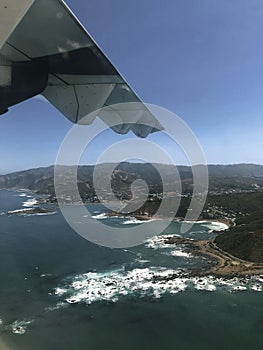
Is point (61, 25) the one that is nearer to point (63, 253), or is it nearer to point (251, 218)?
point (63, 253)

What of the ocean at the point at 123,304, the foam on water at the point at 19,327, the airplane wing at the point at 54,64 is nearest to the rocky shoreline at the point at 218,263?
the ocean at the point at 123,304

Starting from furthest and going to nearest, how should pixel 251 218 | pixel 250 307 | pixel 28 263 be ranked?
1. pixel 251 218
2. pixel 28 263
3. pixel 250 307

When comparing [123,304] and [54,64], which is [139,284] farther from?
[54,64]

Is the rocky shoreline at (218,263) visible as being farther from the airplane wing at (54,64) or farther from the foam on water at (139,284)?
the airplane wing at (54,64)

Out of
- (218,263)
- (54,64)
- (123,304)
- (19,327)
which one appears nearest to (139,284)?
(123,304)

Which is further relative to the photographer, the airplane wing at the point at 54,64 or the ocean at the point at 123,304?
the ocean at the point at 123,304

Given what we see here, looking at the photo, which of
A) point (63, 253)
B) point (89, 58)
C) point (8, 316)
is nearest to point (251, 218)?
point (63, 253)
